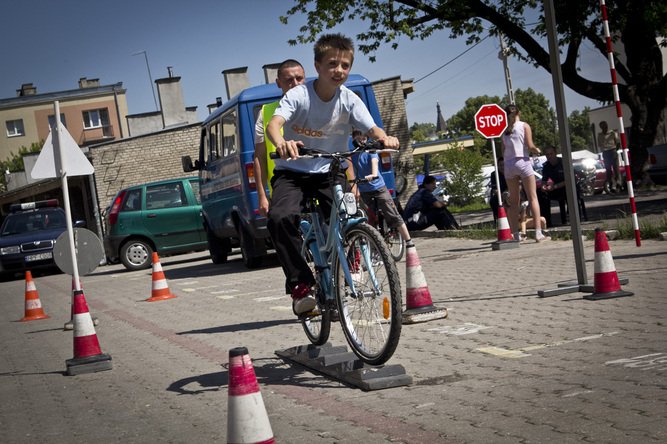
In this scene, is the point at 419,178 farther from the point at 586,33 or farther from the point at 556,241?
the point at 556,241

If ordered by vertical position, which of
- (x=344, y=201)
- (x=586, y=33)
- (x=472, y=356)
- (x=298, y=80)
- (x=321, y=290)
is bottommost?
(x=472, y=356)

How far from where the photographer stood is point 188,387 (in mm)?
6352

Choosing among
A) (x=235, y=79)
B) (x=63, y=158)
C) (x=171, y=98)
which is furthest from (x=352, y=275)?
(x=171, y=98)

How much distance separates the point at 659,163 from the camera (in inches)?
750

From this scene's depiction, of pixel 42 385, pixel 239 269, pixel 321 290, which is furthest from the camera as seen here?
pixel 239 269

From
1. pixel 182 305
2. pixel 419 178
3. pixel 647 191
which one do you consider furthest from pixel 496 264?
pixel 419 178

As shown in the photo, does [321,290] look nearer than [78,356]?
Yes

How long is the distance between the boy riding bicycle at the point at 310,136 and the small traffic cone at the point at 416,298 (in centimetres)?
161

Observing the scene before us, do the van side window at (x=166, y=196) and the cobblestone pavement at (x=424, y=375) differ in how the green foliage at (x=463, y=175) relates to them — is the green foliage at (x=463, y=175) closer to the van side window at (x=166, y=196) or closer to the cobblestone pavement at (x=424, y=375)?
the van side window at (x=166, y=196)

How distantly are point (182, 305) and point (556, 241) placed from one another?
18.8 ft

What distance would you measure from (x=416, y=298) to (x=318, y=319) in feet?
5.06

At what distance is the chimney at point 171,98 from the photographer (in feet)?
179

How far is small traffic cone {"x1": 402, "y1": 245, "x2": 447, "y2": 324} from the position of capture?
26.3ft

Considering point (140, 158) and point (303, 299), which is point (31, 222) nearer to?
point (140, 158)
